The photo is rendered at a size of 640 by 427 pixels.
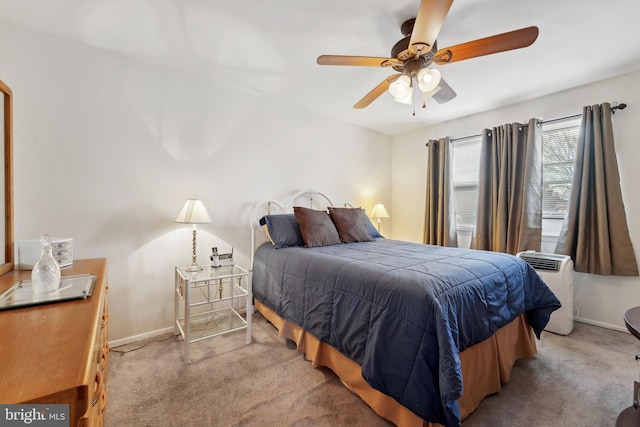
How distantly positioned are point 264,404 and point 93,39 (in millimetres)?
2892

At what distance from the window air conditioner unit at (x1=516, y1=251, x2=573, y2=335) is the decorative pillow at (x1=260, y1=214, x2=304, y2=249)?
2451 millimetres

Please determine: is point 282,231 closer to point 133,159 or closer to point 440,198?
point 133,159

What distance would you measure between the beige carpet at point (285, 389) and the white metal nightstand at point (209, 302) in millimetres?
162

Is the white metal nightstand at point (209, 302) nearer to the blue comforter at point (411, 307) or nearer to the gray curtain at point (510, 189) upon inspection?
the blue comforter at point (411, 307)

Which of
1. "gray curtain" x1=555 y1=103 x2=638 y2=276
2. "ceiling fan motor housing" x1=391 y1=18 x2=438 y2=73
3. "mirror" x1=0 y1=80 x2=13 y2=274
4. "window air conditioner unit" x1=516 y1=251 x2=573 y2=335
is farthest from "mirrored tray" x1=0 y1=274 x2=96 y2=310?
"gray curtain" x1=555 y1=103 x2=638 y2=276

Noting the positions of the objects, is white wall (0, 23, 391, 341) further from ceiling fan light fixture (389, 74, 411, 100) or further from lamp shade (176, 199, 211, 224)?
ceiling fan light fixture (389, 74, 411, 100)

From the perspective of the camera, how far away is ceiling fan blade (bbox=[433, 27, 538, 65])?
4.74ft

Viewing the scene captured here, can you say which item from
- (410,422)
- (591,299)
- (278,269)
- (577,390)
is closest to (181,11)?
(278,269)

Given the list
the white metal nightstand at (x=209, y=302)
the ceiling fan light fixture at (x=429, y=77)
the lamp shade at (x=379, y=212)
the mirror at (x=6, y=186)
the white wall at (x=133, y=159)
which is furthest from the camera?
the lamp shade at (x=379, y=212)

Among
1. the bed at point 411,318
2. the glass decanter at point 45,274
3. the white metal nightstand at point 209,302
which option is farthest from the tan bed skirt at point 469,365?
the glass decanter at point 45,274

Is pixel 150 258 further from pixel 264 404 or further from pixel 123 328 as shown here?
pixel 264 404

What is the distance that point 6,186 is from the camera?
159 cm

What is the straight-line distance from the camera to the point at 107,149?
221 cm

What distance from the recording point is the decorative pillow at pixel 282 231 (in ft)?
8.73
